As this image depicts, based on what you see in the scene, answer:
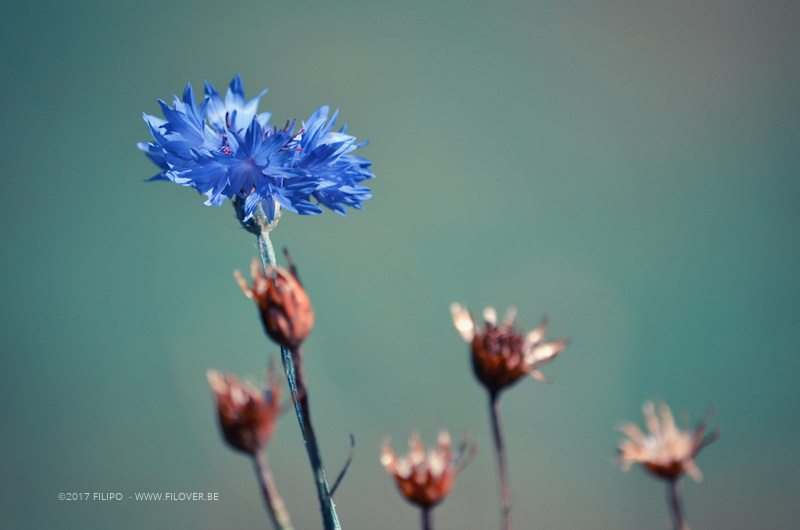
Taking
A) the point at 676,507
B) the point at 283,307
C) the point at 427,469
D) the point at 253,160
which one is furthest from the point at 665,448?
the point at 253,160

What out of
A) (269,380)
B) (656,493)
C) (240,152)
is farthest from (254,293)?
(656,493)

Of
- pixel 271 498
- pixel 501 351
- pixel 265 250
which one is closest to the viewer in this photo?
pixel 271 498

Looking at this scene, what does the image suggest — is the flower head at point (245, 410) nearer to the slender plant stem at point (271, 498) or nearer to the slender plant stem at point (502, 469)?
the slender plant stem at point (271, 498)

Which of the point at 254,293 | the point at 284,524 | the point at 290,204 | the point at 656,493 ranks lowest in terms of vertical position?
the point at 656,493

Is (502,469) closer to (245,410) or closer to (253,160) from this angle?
(245,410)

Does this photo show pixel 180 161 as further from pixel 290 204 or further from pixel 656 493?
pixel 656 493

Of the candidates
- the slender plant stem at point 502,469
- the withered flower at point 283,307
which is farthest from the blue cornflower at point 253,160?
the slender plant stem at point 502,469
